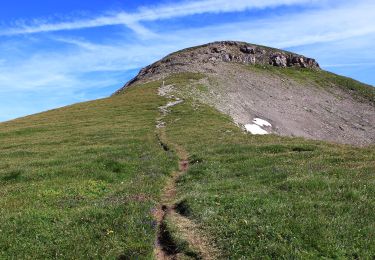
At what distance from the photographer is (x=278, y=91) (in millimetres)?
98938

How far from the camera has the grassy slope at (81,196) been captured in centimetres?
1501

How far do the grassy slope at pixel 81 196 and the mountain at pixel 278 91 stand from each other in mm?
29001

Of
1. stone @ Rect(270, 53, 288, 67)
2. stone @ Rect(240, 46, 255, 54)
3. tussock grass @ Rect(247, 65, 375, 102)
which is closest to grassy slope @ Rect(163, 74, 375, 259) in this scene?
tussock grass @ Rect(247, 65, 375, 102)

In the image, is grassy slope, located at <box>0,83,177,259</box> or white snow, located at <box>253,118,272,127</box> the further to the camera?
white snow, located at <box>253,118,272,127</box>

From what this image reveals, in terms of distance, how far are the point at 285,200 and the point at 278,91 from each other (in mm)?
83904

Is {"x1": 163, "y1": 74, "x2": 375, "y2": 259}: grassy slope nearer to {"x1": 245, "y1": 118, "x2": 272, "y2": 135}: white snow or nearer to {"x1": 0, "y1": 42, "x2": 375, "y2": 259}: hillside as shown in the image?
{"x1": 0, "y1": 42, "x2": 375, "y2": 259}: hillside

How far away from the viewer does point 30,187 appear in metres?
23.2

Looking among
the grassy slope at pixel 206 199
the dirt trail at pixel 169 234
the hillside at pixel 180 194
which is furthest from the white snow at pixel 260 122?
the dirt trail at pixel 169 234

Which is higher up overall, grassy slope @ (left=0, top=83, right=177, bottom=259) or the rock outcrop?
the rock outcrop

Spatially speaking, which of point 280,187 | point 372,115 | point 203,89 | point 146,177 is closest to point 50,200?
point 146,177

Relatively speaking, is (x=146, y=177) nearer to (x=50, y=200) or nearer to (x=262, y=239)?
(x=50, y=200)

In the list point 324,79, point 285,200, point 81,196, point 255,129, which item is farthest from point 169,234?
point 324,79

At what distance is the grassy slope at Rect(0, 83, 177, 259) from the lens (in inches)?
591

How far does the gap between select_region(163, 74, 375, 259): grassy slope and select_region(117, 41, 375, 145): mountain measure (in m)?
32.8
